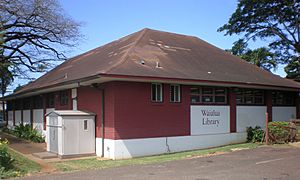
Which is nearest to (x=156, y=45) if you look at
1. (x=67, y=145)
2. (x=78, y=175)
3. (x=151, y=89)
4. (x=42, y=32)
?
(x=151, y=89)

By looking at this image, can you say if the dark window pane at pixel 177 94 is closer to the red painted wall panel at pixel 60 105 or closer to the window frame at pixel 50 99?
the red painted wall panel at pixel 60 105

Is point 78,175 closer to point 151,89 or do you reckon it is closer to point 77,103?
point 151,89

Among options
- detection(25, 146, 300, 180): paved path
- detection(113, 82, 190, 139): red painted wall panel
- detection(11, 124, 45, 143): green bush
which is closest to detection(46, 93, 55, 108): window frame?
detection(11, 124, 45, 143): green bush

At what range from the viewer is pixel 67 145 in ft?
49.4

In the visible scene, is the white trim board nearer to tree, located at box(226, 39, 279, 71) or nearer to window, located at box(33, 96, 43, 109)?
window, located at box(33, 96, 43, 109)

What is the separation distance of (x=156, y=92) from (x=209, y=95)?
11.1ft

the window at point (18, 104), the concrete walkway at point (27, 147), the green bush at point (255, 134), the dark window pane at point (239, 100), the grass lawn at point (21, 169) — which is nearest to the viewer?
the grass lawn at point (21, 169)

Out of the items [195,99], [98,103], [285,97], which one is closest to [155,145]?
[98,103]

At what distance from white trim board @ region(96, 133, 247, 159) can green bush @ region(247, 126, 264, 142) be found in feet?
4.62

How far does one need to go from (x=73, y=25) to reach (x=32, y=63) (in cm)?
594

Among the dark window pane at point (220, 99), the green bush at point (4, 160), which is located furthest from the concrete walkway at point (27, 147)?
the dark window pane at point (220, 99)

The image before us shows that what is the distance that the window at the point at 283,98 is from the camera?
21797 millimetres

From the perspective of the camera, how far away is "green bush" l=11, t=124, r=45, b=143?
22.6 metres

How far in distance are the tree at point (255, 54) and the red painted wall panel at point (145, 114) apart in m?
20.1
